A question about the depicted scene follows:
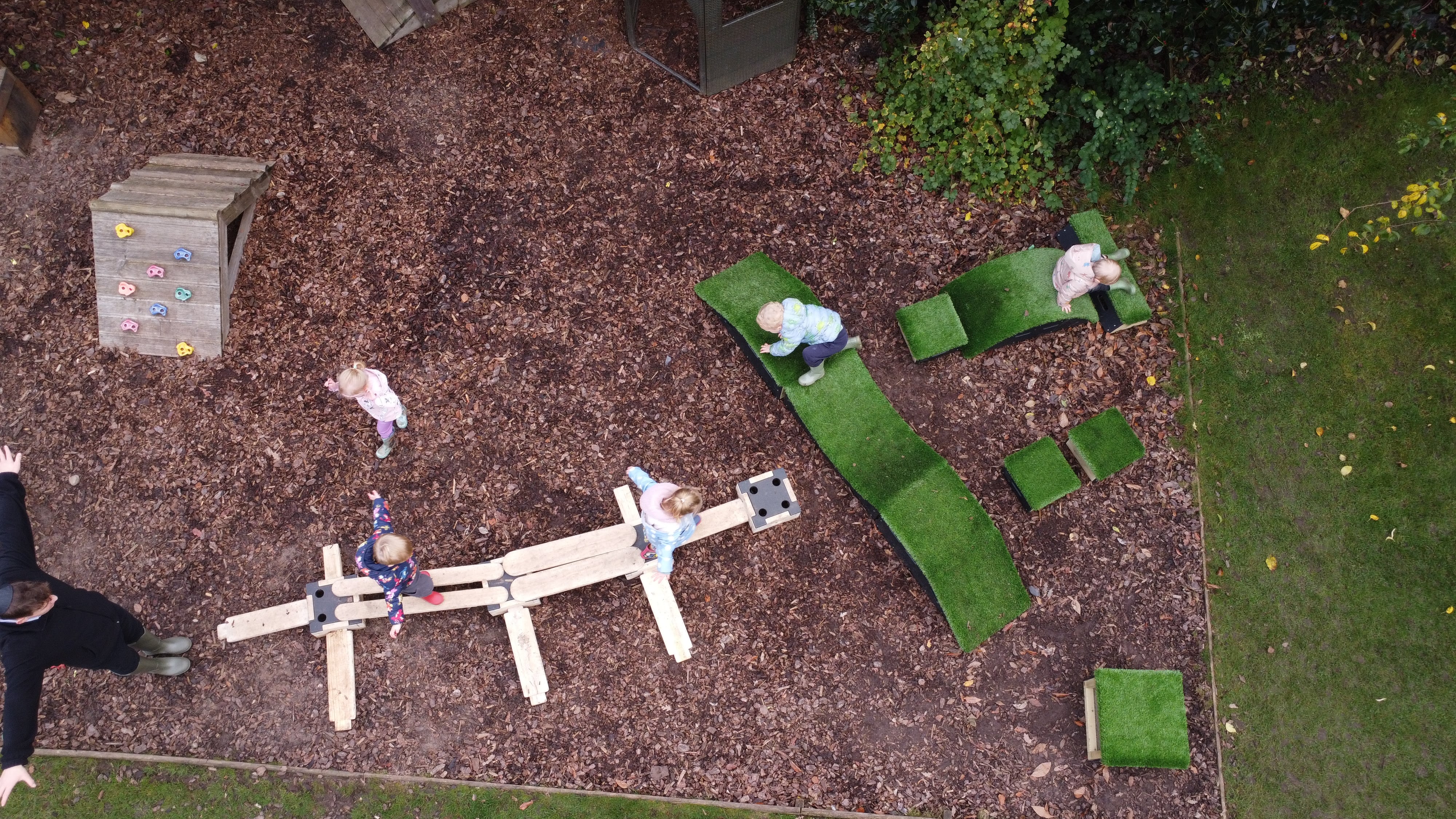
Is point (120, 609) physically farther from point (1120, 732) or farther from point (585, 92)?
point (1120, 732)

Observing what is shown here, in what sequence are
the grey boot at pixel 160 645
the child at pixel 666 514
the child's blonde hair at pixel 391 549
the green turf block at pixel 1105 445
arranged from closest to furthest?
the child's blonde hair at pixel 391 549 → the child at pixel 666 514 → the grey boot at pixel 160 645 → the green turf block at pixel 1105 445

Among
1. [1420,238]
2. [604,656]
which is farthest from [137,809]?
[1420,238]

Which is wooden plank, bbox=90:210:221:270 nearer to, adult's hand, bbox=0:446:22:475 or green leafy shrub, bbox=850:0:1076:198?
adult's hand, bbox=0:446:22:475

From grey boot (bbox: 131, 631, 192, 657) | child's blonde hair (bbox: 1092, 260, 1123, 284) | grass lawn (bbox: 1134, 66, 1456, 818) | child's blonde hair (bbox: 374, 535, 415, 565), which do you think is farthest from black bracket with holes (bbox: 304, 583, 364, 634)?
grass lawn (bbox: 1134, 66, 1456, 818)

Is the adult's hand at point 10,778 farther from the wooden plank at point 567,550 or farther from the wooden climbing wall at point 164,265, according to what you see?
the wooden climbing wall at point 164,265

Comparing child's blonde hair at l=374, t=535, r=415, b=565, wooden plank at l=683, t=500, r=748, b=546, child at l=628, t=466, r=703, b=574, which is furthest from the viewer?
wooden plank at l=683, t=500, r=748, b=546

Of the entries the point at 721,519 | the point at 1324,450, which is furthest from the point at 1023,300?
the point at 721,519

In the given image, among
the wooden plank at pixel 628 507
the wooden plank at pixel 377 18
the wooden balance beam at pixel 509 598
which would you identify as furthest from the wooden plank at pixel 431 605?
the wooden plank at pixel 377 18
